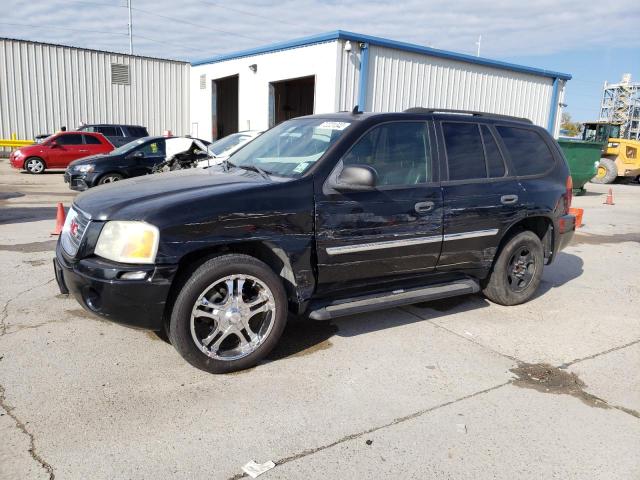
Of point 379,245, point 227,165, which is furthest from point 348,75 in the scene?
point 379,245

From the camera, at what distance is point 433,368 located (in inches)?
152

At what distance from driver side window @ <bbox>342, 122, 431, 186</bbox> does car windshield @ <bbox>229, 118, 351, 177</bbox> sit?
22 centimetres

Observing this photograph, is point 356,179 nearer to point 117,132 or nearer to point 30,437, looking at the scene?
point 30,437

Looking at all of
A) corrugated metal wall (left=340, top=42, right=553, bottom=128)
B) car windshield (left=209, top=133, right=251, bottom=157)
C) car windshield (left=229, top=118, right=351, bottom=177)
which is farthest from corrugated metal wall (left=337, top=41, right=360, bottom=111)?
car windshield (left=229, top=118, right=351, bottom=177)

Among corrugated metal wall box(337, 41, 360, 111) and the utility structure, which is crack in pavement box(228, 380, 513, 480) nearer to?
corrugated metal wall box(337, 41, 360, 111)

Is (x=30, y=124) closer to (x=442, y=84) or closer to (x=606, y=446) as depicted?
(x=442, y=84)

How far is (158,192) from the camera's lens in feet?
12.1

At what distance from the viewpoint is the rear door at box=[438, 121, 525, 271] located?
14.8 feet

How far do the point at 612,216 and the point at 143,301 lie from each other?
40.0 feet

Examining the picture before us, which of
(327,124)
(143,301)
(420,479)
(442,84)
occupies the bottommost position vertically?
(420,479)

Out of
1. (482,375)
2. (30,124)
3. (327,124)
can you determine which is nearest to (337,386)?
(482,375)

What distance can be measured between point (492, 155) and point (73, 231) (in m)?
3.58

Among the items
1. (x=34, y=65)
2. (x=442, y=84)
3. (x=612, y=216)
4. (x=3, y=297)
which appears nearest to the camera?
(x=3, y=297)

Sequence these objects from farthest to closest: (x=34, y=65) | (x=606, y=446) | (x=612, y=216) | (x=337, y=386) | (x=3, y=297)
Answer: (x=34, y=65) < (x=612, y=216) < (x=3, y=297) < (x=337, y=386) < (x=606, y=446)
